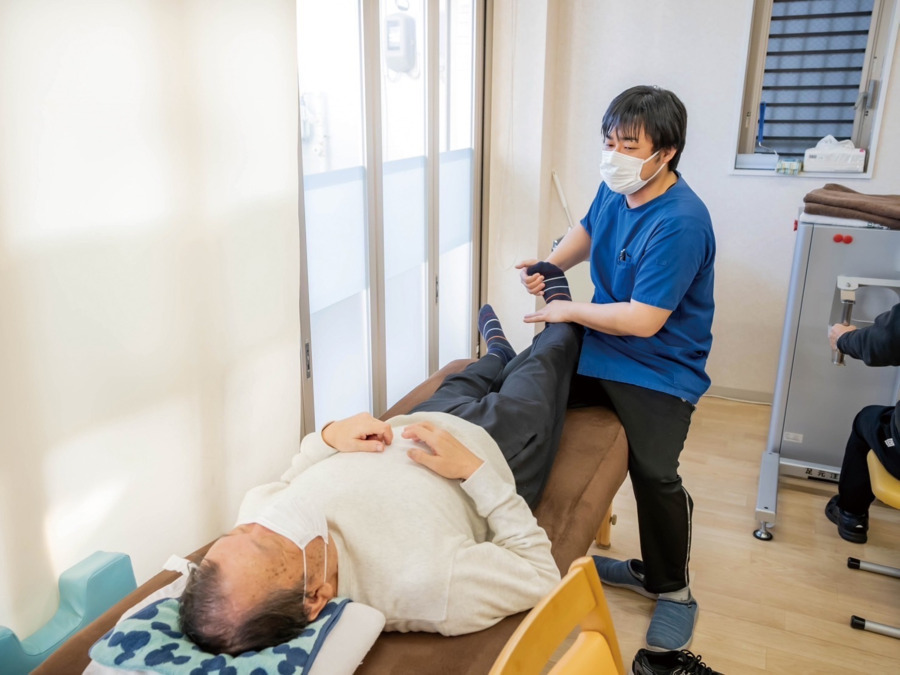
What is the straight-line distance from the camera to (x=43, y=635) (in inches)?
50.3

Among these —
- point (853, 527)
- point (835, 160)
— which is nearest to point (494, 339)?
point (853, 527)

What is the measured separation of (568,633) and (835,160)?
2828 mm

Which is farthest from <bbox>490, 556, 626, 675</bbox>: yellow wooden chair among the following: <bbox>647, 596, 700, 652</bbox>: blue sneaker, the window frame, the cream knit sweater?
the window frame

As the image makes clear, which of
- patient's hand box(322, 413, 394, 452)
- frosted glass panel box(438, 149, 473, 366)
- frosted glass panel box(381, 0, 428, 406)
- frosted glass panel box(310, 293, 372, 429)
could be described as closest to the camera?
patient's hand box(322, 413, 394, 452)

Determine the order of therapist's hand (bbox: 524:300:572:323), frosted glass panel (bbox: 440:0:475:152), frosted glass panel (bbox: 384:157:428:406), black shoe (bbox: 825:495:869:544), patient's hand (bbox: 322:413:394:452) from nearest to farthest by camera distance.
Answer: patient's hand (bbox: 322:413:394:452) → therapist's hand (bbox: 524:300:572:323) → black shoe (bbox: 825:495:869:544) → frosted glass panel (bbox: 384:157:428:406) → frosted glass panel (bbox: 440:0:475:152)

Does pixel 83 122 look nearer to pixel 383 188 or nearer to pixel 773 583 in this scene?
pixel 383 188

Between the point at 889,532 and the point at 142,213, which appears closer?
the point at 142,213

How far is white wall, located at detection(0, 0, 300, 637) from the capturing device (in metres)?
1.17

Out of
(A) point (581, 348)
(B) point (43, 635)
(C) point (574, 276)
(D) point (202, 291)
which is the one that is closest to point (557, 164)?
(C) point (574, 276)

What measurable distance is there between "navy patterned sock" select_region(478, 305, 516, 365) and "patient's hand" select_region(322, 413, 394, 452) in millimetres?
690

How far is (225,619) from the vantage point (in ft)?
3.41

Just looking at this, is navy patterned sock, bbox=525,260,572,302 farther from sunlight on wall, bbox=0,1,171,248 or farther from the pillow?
the pillow

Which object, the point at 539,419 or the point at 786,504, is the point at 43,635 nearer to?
the point at 539,419

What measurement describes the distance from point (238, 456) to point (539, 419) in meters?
0.68
